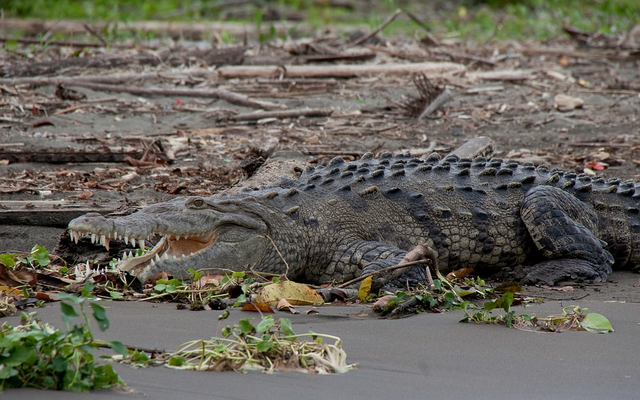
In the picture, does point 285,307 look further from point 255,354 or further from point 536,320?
point 536,320

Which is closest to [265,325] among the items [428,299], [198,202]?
[428,299]

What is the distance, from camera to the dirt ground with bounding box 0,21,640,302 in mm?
6562

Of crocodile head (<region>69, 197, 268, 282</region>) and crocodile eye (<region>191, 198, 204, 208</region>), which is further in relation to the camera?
crocodile eye (<region>191, 198, 204, 208</region>)

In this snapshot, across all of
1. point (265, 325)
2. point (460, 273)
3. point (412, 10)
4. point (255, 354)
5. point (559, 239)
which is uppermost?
point (412, 10)

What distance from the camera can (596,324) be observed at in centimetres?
368

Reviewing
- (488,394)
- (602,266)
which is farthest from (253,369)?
(602,266)

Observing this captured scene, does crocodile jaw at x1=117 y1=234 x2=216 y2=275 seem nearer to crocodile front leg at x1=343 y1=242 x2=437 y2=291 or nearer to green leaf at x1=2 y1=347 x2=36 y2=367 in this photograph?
crocodile front leg at x1=343 y1=242 x2=437 y2=291

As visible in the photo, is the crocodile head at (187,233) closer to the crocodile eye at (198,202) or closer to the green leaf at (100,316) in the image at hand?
the crocodile eye at (198,202)

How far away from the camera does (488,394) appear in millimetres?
2814

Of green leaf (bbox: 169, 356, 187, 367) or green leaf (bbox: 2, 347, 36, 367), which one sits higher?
green leaf (bbox: 2, 347, 36, 367)

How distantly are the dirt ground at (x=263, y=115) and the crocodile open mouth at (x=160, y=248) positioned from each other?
3.10 ft

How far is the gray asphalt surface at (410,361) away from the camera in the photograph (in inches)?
105

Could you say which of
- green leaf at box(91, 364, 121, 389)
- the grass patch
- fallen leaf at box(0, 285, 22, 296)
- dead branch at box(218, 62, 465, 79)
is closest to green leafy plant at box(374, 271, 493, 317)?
green leaf at box(91, 364, 121, 389)

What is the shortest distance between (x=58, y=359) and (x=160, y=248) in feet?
7.46
